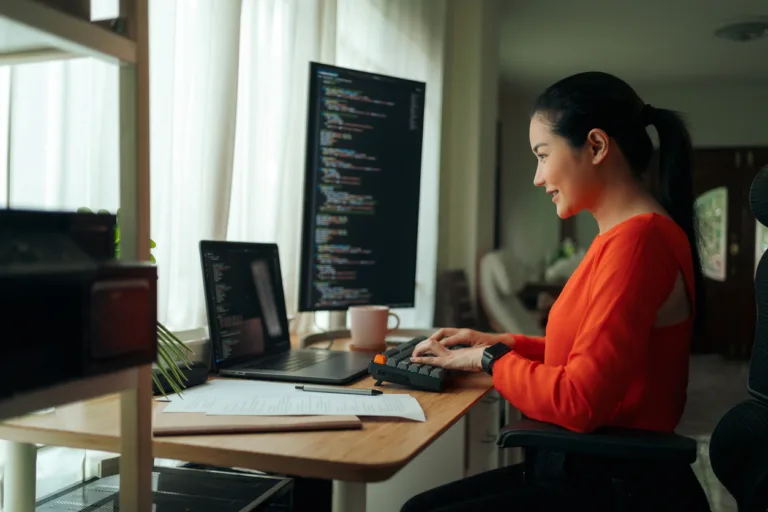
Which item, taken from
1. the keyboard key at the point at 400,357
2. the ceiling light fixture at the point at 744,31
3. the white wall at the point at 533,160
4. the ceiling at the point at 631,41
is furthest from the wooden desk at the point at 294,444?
the white wall at the point at 533,160

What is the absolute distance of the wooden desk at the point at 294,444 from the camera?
0.79m

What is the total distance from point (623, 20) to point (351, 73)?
383 centimetres

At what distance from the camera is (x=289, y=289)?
77.9 inches

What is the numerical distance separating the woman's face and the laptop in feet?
1.62

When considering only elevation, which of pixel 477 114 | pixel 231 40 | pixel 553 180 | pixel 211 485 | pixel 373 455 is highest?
pixel 477 114

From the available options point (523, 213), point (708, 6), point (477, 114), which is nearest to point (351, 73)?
point (477, 114)

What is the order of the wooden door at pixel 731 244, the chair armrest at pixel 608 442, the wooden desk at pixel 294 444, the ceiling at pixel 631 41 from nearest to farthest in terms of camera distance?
the wooden desk at pixel 294 444 < the chair armrest at pixel 608 442 < the ceiling at pixel 631 41 < the wooden door at pixel 731 244

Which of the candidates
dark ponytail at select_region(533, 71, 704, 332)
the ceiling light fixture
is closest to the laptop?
dark ponytail at select_region(533, 71, 704, 332)

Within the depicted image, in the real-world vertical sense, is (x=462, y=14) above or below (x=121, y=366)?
above

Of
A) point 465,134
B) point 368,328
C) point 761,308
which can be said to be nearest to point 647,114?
point 761,308

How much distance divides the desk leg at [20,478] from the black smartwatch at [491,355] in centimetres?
71

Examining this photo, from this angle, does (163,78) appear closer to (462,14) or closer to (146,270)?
(146,270)

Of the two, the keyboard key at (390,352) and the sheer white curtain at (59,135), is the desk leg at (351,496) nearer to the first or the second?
the keyboard key at (390,352)

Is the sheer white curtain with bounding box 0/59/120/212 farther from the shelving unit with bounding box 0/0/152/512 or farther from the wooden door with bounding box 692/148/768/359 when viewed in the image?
the wooden door with bounding box 692/148/768/359
